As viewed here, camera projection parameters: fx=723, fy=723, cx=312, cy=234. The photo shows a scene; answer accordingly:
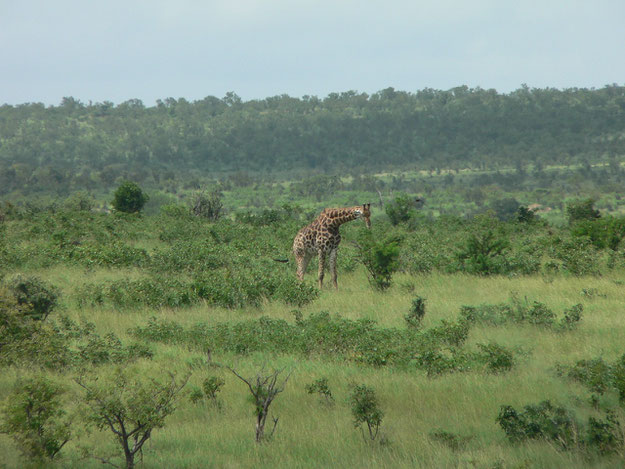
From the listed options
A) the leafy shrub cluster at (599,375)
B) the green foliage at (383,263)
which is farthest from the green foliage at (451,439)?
the green foliage at (383,263)

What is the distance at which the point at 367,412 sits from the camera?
7.06 meters

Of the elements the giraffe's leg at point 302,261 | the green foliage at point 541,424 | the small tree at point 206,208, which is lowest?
the small tree at point 206,208

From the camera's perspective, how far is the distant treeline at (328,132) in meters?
125

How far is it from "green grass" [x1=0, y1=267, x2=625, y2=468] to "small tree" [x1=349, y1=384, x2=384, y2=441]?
13cm

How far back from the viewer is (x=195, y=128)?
5738 inches

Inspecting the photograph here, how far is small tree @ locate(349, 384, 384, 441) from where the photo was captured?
697 cm

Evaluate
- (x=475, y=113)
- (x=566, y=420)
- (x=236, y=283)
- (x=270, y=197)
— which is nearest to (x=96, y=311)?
(x=236, y=283)

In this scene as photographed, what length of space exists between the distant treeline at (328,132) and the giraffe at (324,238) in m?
93.2

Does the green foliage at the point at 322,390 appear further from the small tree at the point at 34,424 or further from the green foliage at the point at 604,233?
the green foliage at the point at 604,233

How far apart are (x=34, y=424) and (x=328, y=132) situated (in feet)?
475

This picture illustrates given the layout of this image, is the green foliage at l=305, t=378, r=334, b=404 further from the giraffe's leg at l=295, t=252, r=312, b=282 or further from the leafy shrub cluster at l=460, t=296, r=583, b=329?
the giraffe's leg at l=295, t=252, r=312, b=282

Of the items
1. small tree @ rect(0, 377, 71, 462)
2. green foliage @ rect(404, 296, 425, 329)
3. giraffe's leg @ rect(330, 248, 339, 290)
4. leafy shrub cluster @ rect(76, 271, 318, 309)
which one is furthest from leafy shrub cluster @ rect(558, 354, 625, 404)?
giraffe's leg @ rect(330, 248, 339, 290)

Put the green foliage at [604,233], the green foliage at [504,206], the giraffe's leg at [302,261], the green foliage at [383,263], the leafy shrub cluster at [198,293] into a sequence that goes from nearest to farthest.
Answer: the leafy shrub cluster at [198,293]
the green foliage at [383,263]
the giraffe's leg at [302,261]
the green foliage at [604,233]
the green foliage at [504,206]

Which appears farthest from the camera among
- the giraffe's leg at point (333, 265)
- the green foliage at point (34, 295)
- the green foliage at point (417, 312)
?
the giraffe's leg at point (333, 265)
